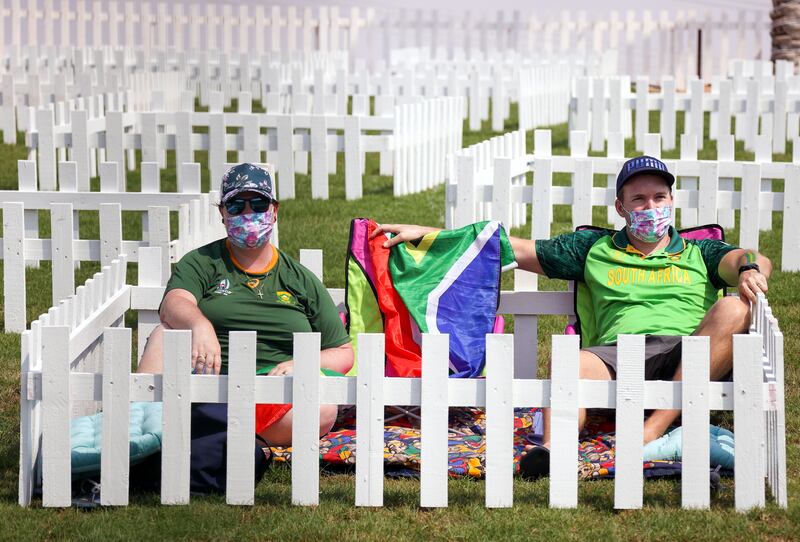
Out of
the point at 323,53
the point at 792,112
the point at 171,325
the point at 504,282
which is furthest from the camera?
the point at 323,53

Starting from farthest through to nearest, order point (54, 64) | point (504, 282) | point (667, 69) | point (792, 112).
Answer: point (667, 69)
point (54, 64)
point (792, 112)
point (504, 282)

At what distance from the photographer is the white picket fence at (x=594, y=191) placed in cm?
1016

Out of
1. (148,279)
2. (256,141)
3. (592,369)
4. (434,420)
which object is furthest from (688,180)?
(434,420)

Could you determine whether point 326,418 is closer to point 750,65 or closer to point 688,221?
point 688,221

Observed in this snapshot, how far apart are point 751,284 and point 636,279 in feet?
2.29

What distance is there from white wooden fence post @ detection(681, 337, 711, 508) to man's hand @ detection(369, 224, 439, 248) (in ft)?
6.80

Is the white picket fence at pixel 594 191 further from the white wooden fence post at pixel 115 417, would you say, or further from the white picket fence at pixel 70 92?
the white picket fence at pixel 70 92

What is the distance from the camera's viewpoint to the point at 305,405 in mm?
5473

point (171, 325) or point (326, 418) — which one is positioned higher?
point (171, 325)

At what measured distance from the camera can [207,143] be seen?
13867mm

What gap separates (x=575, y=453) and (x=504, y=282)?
4775 millimetres

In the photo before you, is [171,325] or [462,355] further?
[462,355]

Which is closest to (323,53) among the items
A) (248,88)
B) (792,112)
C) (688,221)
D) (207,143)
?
(248,88)

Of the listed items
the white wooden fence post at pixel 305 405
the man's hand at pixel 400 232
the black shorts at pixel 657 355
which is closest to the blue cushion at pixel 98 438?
→ the white wooden fence post at pixel 305 405
